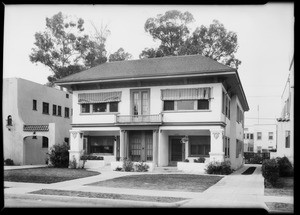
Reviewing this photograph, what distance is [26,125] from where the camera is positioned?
90.4 feet

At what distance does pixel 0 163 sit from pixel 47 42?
114 ft

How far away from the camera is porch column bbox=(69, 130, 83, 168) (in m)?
25.1

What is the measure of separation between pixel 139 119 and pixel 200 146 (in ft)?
14.8

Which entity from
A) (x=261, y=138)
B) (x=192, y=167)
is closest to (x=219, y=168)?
(x=192, y=167)

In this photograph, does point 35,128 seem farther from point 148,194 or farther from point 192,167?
point 148,194

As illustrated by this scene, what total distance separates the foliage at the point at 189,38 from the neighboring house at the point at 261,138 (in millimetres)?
28787

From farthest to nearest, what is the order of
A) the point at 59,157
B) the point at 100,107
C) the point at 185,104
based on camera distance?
the point at 100,107 < the point at 59,157 < the point at 185,104

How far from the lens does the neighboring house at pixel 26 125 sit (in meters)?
27.4

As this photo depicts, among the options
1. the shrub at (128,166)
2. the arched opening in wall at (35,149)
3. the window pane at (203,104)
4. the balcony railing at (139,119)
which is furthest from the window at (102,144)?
the window pane at (203,104)

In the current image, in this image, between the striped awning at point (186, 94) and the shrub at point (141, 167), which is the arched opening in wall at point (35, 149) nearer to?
Result: the shrub at point (141, 167)

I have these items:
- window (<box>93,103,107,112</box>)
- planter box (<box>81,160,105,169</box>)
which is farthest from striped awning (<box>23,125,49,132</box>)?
planter box (<box>81,160,105,169</box>)

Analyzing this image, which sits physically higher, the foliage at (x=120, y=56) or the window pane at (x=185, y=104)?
the foliage at (x=120, y=56)

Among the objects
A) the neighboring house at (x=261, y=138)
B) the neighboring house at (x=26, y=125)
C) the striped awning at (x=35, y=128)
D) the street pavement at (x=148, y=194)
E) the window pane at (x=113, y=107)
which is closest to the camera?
the street pavement at (x=148, y=194)

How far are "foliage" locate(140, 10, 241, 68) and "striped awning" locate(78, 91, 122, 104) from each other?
1325 cm
